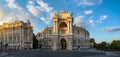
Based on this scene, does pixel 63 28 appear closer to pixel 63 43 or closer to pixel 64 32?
pixel 64 32

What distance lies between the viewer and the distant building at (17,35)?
8669 centimetres

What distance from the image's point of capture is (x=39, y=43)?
10256 cm

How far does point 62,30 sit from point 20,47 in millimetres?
19631

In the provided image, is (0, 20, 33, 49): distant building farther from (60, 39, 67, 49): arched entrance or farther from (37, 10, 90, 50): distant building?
(60, 39, 67, 49): arched entrance

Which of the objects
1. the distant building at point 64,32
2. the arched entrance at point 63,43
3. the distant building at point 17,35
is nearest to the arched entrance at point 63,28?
the distant building at point 64,32

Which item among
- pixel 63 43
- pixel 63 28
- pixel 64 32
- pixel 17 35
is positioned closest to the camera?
pixel 63 43

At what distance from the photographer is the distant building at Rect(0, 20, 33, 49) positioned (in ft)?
284

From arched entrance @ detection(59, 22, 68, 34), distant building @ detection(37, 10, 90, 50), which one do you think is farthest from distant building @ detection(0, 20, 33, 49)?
arched entrance @ detection(59, 22, 68, 34)

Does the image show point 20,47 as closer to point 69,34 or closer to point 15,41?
point 15,41

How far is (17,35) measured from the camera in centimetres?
8794

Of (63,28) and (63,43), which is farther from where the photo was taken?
(63,28)

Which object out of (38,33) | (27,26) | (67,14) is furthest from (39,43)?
(67,14)

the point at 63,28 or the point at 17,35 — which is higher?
the point at 63,28

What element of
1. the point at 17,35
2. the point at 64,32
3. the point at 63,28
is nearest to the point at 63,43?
the point at 64,32
